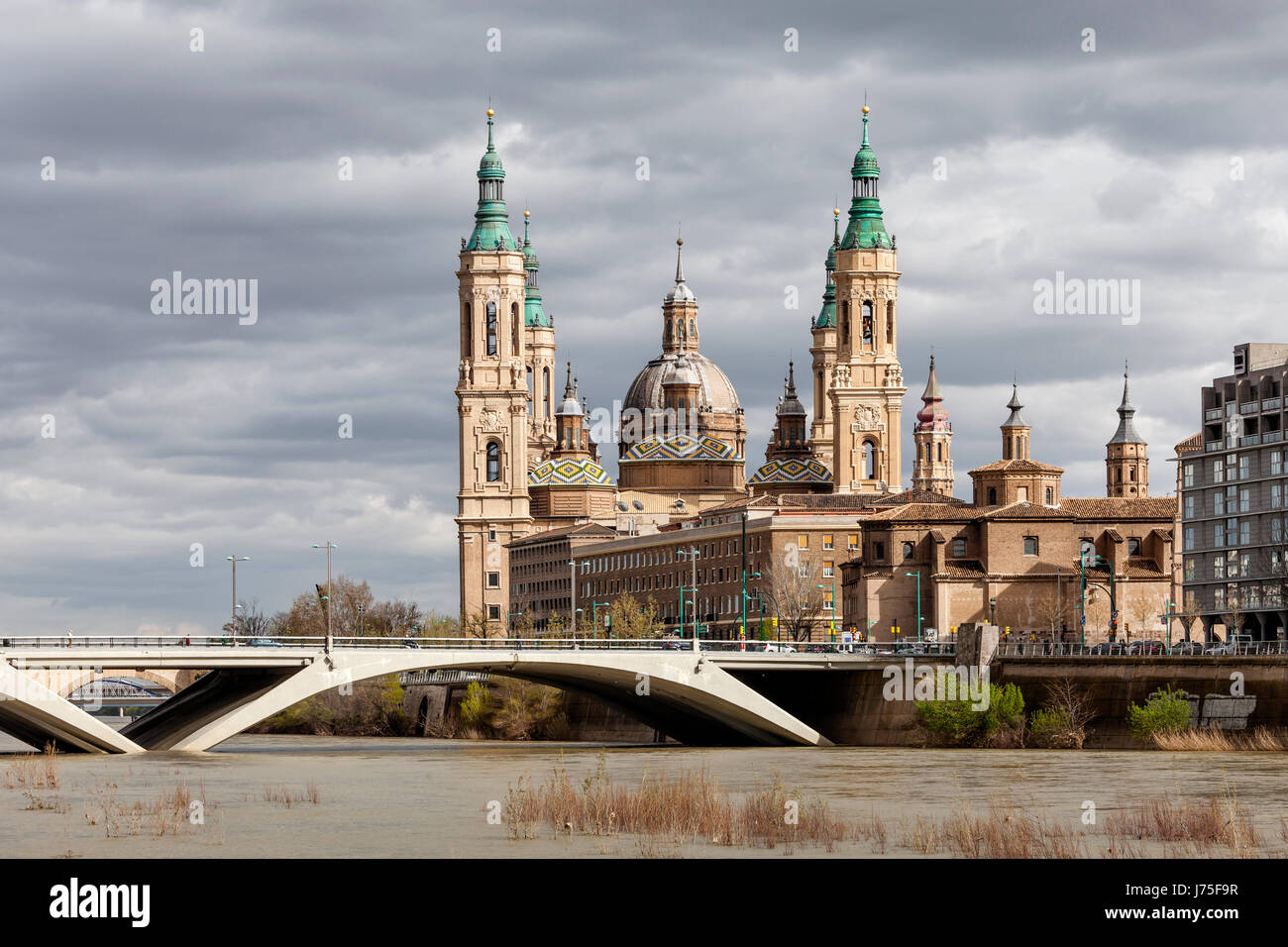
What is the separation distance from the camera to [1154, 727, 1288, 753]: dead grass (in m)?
76.2

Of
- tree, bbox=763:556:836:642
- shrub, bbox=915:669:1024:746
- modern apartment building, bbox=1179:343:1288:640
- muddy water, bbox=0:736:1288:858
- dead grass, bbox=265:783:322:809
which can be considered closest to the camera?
muddy water, bbox=0:736:1288:858

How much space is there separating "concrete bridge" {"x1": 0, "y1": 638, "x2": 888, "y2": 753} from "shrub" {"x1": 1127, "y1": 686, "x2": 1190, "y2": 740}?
14.9 meters

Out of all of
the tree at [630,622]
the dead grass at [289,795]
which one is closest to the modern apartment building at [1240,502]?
the tree at [630,622]

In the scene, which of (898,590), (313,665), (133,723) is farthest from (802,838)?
(898,590)

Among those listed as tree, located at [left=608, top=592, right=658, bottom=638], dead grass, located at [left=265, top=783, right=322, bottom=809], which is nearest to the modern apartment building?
tree, located at [left=608, top=592, right=658, bottom=638]

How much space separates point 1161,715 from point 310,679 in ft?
102

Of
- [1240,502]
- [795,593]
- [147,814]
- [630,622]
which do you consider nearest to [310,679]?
[147,814]

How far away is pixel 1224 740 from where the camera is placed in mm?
77875

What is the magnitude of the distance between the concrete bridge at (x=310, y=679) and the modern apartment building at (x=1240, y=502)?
31900 millimetres

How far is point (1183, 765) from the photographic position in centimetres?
6769

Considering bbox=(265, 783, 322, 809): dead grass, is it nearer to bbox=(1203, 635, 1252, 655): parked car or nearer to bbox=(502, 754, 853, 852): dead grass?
bbox=(502, 754, 853, 852): dead grass

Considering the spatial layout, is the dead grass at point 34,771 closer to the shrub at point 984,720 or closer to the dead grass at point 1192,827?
the dead grass at point 1192,827
